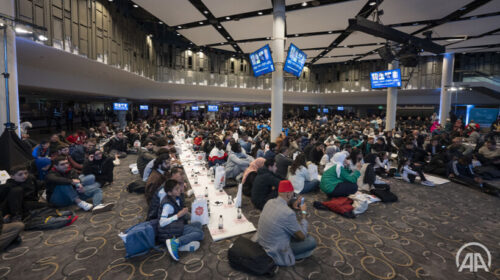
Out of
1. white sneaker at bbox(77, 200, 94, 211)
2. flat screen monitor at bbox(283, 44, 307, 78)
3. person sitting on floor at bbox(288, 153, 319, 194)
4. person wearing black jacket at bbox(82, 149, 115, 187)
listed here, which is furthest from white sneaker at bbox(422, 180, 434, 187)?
person wearing black jacket at bbox(82, 149, 115, 187)

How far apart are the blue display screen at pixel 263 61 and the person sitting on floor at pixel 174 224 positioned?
652cm

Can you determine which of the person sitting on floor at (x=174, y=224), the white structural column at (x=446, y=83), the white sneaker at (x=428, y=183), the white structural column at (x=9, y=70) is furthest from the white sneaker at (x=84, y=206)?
the white structural column at (x=446, y=83)

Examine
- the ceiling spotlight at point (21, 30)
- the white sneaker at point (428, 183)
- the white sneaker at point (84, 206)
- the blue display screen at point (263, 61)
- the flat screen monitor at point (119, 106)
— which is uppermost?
the blue display screen at point (263, 61)

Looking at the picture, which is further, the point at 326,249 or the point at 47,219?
the point at 47,219

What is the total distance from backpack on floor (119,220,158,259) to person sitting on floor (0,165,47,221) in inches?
87.9

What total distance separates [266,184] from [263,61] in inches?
231

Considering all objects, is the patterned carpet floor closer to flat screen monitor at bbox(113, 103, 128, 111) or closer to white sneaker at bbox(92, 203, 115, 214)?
white sneaker at bbox(92, 203, 115, 214)

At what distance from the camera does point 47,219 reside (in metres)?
3.93

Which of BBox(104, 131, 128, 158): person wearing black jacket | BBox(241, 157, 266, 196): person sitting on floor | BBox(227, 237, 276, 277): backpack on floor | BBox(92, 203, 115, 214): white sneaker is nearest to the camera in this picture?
BBox(227, 237, 276, 277): backpack on floor

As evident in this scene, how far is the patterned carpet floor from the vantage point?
9.38 feet

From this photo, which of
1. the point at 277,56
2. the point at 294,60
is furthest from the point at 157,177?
the point at 294,60

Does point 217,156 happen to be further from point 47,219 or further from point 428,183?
point 428,183

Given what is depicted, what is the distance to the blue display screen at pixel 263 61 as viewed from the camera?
28.0 ft
